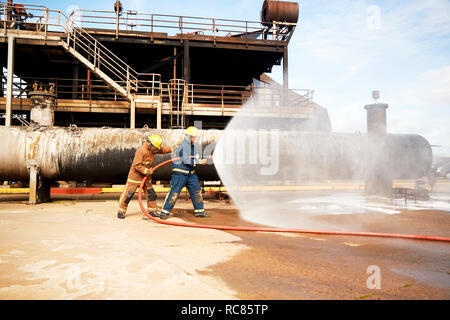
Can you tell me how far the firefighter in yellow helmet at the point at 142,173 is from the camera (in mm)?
5453

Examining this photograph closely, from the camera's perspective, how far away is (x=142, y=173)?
18.4 ft

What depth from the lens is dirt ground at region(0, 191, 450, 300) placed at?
6.99ft

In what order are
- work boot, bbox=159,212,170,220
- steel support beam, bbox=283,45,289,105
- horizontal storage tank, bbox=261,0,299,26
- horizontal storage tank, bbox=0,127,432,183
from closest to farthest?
work boot, bbox=159,212,170,220, horizontal storage tank, bbox=0,127,432,183, steel support beam, bbox=283,45,289,105, horizontal storage tank, bbox=261,0,299,26

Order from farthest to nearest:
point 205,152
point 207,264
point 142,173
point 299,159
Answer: point 299,159, point 205,152, point 142,173, point 207,264

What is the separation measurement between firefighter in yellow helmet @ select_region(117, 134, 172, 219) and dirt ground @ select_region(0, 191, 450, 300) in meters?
0.76

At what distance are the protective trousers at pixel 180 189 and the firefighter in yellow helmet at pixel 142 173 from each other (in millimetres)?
460

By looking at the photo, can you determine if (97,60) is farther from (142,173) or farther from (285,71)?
(142,173)

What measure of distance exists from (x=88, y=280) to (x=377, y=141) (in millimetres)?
7677

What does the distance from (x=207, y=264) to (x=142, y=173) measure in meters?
3.31

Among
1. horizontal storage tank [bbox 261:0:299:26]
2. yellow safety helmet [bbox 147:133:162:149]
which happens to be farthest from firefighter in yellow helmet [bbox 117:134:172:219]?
horizontal storage tank [bbox 261:0:299:26]

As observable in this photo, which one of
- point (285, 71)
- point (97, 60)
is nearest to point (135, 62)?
point (97, 60)

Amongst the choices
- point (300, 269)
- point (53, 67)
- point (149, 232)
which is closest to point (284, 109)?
point (149, 232)

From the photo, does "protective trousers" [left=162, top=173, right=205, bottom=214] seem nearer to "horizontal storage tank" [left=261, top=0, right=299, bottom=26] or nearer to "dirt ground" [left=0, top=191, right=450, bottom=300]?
"dirt ground" [left=0, top=191, right=450, bottom=300]
